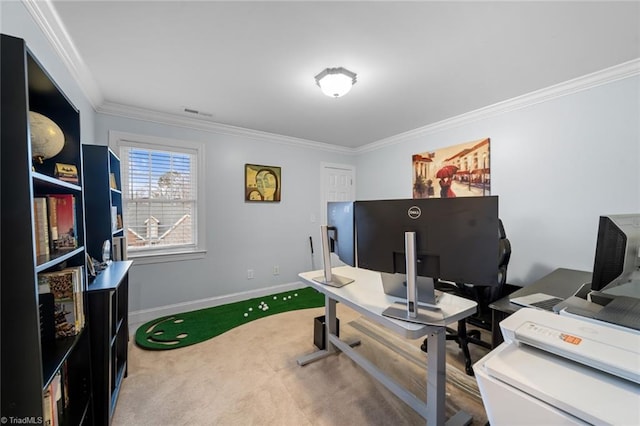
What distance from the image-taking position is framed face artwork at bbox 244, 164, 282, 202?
3613 millimetres

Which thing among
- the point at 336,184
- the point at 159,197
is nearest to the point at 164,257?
the point at 159,197

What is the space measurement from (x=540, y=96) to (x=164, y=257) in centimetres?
437

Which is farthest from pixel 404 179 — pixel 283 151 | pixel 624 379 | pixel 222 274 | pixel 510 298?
pixel 624 379

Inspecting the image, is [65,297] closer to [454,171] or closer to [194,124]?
[194,124]

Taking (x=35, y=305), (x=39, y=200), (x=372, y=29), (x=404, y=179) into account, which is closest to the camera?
(x=35, y=305)

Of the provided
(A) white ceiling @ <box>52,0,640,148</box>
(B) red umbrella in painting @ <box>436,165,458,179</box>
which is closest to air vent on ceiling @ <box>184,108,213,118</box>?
(A) white ceiling @ <box>52,0,640,148</box>

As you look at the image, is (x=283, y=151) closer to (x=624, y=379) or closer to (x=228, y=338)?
(x=228, y=338)

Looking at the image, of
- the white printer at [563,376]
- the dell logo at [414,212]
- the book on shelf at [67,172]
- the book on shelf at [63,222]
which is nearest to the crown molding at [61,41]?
the book on shelf at [67,172]

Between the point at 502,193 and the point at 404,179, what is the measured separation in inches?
51.0

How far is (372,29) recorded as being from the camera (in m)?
1.59

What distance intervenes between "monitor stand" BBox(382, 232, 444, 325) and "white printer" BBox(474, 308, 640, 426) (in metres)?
0.39

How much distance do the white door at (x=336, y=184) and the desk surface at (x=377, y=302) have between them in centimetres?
Answer: 246

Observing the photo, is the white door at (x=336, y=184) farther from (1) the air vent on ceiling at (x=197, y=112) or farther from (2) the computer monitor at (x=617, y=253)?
(2) the computer monitor at (x=617, y=253)

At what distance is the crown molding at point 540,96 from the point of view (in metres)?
2.04
